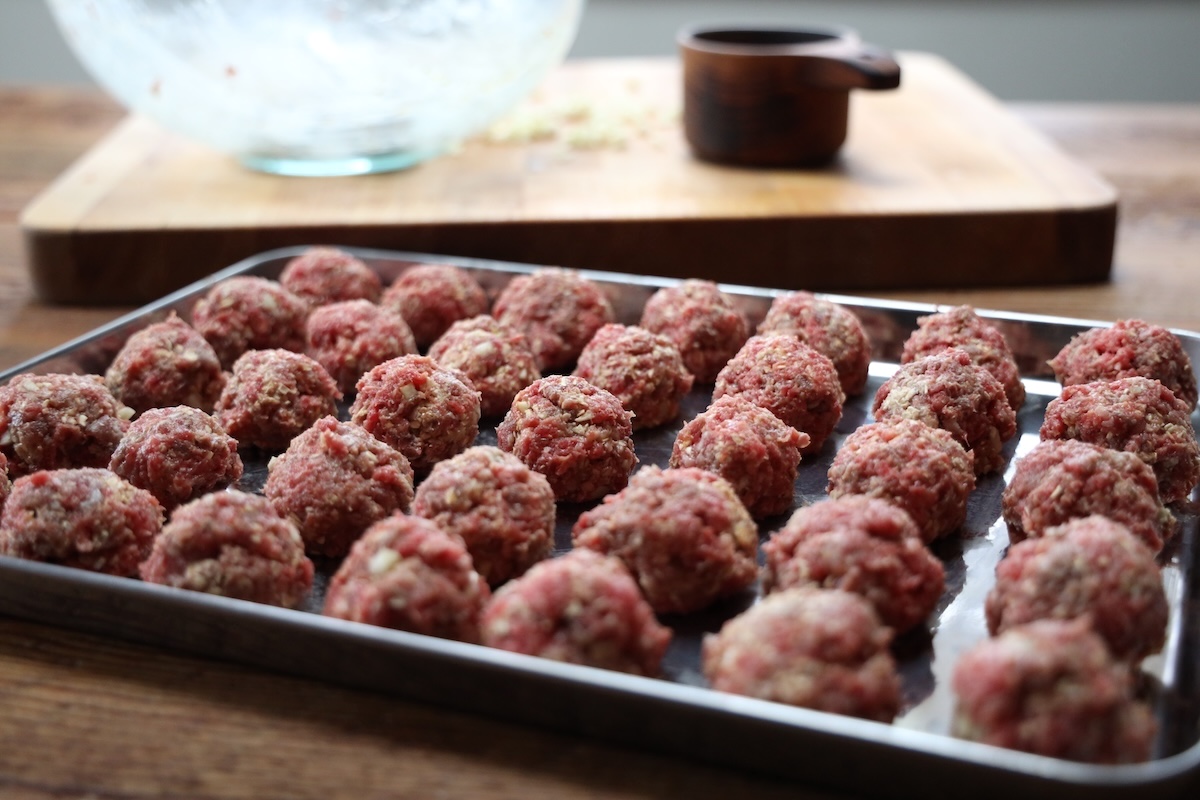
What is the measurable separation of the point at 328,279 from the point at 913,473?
1.54 metres

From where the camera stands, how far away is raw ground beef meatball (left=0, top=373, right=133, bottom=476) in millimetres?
2232

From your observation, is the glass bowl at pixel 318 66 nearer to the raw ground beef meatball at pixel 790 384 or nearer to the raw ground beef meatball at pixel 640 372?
the raw ground beef meatball at pixel 640 372

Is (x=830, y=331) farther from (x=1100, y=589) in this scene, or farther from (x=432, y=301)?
(x=1100, y=589)

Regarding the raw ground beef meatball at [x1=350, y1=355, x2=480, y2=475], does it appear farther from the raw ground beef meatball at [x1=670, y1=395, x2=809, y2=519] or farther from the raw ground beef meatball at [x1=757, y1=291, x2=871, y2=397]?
the raw ground beef meatball at [x1=757, y1=291, x2=871, y2=397]

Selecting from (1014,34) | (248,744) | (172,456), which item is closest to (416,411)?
(172,456)

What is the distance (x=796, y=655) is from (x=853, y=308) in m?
1.43

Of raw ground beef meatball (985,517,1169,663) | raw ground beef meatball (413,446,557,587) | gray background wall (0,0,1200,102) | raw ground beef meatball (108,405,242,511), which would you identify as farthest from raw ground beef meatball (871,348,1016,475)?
gray background wall (0,0,1200,102)

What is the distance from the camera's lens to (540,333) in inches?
109

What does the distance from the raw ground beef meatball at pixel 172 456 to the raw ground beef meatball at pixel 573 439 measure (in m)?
0.52

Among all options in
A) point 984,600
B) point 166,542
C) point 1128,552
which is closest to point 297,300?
point 166,542

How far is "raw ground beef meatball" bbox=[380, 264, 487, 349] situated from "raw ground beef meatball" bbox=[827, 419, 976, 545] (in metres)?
1.12

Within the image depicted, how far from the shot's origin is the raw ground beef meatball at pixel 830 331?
2.59 m

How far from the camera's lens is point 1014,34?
6730 millimetres

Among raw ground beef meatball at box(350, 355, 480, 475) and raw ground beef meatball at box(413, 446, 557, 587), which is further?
raw ground beef meatball at box(350, 355, 480, 475)
